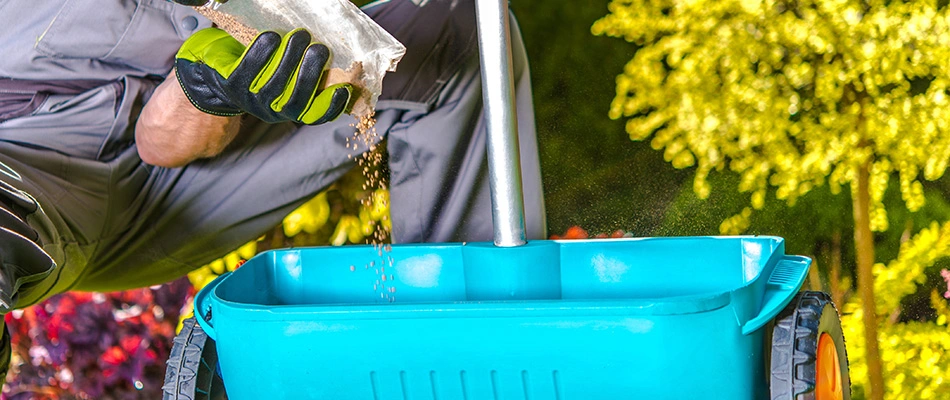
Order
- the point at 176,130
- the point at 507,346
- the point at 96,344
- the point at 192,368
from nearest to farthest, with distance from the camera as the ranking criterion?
the point at 507,346, the point at 192,368, the point at 176,130, the point at 96,344

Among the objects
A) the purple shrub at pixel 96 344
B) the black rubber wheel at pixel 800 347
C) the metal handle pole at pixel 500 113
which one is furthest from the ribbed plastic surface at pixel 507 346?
the purple shrub at pixel 96 344

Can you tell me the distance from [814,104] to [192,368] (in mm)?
793

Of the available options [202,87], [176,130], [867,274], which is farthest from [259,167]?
[867,274]

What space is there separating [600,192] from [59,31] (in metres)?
0.71

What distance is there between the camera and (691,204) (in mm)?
1235

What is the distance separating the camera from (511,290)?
0.84 metres

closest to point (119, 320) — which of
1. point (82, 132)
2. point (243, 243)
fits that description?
point (243, 243)

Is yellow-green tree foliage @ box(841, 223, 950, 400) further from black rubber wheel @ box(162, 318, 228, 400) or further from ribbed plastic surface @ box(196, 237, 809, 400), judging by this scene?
black rubber wheel @ box(162, 318, 228, 400)

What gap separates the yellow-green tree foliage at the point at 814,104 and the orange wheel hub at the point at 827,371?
42 cm

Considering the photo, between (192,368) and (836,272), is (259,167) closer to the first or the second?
(192,368)

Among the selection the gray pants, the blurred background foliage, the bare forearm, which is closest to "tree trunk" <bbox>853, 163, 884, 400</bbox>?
the blurred background foliage

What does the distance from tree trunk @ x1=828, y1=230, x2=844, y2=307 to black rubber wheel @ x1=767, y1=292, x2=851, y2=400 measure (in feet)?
1.42

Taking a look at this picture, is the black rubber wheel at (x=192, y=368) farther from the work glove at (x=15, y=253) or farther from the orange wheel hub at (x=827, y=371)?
the orange wheel hub at (x=827, y=371)

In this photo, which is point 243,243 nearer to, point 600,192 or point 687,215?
point 600,192
